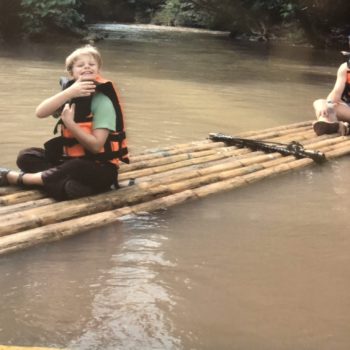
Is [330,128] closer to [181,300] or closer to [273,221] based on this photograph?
[273,221]

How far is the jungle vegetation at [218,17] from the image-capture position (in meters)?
19.9

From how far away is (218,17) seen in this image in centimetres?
3325

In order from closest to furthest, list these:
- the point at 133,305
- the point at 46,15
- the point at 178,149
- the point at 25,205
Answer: the point at 133,305 → the point at 25,205 → the point at 178,149 → the point at 46,15

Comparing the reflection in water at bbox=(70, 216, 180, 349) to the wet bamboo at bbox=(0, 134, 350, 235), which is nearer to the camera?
the reflection in water at bbox=(70, 216, 180, 349)

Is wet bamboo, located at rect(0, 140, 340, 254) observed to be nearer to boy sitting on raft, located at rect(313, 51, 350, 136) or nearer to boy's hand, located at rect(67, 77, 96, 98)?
boy's hand, located at rect(67, 77, 96, 98)

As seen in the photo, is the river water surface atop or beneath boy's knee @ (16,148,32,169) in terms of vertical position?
beneath

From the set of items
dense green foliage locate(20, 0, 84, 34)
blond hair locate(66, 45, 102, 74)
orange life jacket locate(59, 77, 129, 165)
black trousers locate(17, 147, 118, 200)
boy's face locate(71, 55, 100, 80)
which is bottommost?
black trousers locate(17, 147, 118, 200)

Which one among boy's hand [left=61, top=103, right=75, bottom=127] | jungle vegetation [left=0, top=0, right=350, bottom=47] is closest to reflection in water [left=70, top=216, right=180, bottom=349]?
boy's hand [left=61, top=103, right=75, bottom=127]

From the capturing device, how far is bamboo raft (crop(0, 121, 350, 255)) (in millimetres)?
3238

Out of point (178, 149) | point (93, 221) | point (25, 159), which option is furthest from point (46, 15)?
point (93, 221)

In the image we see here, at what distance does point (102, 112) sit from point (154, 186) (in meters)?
0.70

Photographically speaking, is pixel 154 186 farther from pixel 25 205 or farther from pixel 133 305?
pixel 133 305

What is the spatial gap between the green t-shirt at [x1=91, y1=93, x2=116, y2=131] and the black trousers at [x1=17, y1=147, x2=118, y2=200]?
0.24 metres

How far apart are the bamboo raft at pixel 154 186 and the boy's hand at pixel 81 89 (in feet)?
2.01
